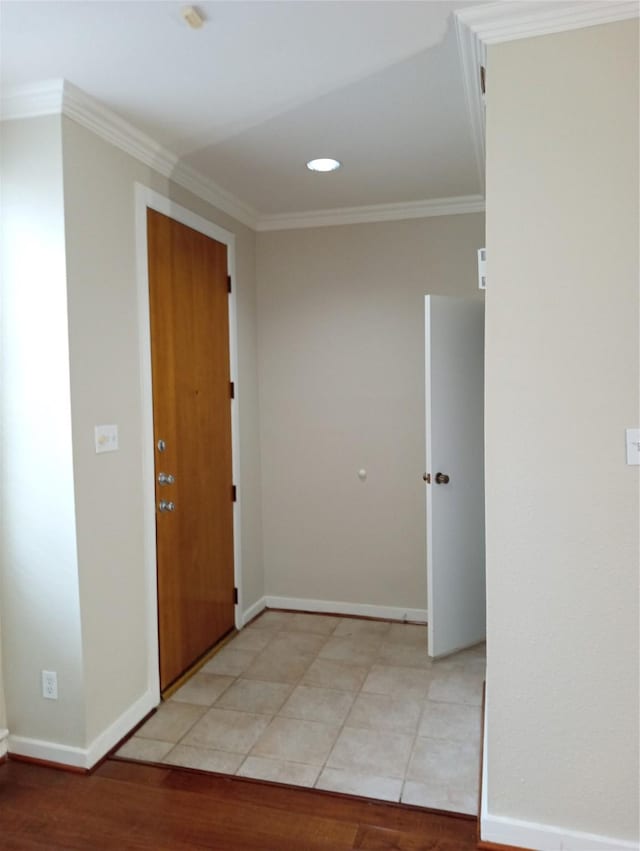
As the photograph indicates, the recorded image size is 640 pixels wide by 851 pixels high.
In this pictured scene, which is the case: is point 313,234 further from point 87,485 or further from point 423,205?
point 87,485

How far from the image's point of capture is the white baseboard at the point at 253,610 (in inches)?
151

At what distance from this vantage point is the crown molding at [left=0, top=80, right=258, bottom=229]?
7.27 feet

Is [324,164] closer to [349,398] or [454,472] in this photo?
[349,398]

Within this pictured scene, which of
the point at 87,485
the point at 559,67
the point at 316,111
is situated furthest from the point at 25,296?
the point at 559,67

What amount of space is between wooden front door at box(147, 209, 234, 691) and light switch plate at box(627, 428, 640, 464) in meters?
1.95

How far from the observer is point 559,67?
179 cm

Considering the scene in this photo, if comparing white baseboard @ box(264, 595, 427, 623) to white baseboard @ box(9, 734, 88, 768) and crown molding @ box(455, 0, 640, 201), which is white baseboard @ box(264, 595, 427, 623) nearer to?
white baseboard @ box(9, 734, 88, 768)

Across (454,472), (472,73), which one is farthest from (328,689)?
(472,73)

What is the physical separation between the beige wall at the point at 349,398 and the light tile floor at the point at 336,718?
48cm

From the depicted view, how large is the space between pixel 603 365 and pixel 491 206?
58 cm

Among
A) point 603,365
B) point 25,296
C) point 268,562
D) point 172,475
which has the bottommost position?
point 268,562

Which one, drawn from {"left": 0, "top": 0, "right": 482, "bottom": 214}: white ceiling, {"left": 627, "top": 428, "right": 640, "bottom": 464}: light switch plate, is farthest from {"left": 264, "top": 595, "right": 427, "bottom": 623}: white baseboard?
{"left": 0, "top": 0, "right": 482, "bottom": 214}: white ceiling

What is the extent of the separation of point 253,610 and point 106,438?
6.19 feet

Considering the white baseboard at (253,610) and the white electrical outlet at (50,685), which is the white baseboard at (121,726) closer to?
the white electrical outlet at (50,685)
